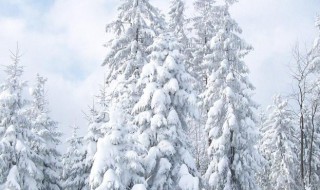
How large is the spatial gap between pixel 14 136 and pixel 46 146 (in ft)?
19.3

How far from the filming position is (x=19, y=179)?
84.5 feet

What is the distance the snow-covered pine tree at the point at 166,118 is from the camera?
22500 millimetres

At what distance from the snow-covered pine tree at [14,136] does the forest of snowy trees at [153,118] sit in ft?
0.19

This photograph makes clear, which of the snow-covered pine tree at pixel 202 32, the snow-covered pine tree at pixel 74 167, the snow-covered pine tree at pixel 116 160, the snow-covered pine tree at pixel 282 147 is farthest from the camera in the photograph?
the snow-covered pine tree at pixel 282 147

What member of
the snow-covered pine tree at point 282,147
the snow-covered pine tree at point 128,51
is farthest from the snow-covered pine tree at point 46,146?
the snow-covered pine tree at point 282,147

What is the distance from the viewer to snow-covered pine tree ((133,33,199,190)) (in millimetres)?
22500

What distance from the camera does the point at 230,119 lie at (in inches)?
1160

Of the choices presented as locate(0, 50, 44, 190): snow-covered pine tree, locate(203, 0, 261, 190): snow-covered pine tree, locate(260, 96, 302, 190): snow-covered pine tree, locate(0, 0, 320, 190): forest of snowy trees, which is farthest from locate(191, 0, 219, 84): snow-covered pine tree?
locate(0, 50, 44, 190): snow-covered pine tree

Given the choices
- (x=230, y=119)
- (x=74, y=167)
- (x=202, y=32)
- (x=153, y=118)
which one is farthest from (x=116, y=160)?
(x=202, y=32)

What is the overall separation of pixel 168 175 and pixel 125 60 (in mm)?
10367

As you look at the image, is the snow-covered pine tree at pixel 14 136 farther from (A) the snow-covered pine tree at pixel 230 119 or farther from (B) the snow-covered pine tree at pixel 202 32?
(B) the snow-covered pine tree at pixel 202 32

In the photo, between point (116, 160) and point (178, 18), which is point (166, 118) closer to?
point (116, 160)

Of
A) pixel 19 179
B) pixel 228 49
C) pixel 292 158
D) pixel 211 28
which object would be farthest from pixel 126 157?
pixel 292 158

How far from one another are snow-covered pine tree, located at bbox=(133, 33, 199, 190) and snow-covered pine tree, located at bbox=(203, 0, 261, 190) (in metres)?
6.06
